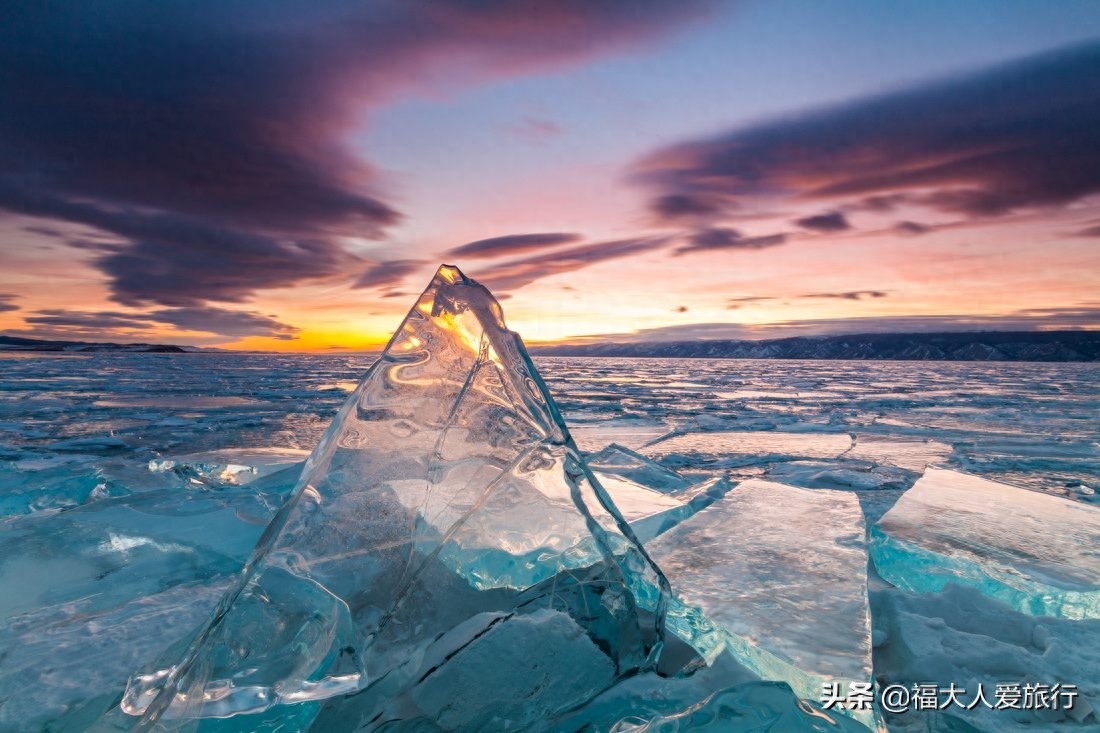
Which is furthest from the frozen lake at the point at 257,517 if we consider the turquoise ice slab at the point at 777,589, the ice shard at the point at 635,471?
the ice shard at the point at 635,471

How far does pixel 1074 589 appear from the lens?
206 cm

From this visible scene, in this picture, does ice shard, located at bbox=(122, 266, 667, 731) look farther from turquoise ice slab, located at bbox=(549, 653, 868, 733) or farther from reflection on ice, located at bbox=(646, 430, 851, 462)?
reflection on ice, located at bbox=(646, 430, 851, 462)

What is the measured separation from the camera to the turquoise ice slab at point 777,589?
5.08 feet

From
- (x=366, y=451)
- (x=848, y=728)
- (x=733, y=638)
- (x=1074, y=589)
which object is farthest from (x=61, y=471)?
(x=1074, y=589)

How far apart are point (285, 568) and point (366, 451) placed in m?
0.39

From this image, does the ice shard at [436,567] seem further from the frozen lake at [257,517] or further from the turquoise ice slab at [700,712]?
the frozen lake at [257,517]

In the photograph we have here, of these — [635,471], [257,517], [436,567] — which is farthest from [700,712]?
[635,471]

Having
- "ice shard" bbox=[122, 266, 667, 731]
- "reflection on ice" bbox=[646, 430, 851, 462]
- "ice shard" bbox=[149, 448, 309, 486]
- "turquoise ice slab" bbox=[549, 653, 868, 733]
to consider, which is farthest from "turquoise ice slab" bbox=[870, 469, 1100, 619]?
"ice shard" bbox=[149, 448, 309, 486]

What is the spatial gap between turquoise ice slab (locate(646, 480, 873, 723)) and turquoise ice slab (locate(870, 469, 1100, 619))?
21cm

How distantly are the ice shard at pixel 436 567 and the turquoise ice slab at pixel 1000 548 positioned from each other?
147 centimetres

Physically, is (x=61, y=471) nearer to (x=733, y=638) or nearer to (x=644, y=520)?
(x=644, y=520)

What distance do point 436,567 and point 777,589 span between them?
1.20 meters

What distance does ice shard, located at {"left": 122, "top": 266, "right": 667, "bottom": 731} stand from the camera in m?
1.30

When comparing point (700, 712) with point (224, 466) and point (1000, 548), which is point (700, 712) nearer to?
point (1000, 548)
